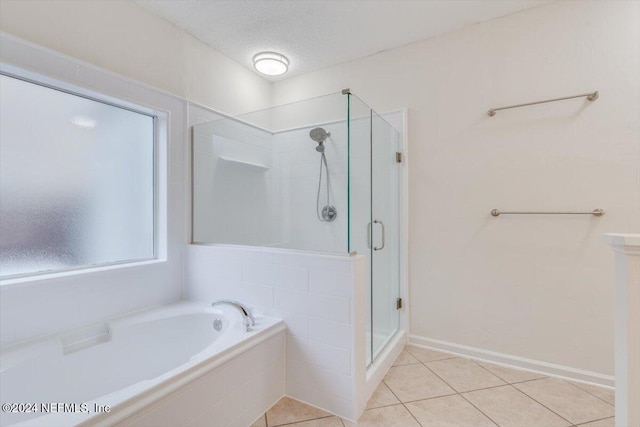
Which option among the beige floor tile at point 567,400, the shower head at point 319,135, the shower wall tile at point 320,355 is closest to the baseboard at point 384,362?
the shower wall tile at point 320,355

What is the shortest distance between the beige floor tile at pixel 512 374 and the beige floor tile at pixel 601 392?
0.67 feet

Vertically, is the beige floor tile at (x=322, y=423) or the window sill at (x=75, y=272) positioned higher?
the window sill at (x=75, y=272)

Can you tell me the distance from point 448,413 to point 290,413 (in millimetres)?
836

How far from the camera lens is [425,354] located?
7.32ft

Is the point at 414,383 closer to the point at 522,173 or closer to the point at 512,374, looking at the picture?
the point at 512,374

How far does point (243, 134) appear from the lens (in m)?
2.28

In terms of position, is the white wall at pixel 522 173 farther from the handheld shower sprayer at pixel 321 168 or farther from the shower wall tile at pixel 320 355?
the shower wall tile at pixel 320 355

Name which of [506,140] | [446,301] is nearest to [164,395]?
[446,301]

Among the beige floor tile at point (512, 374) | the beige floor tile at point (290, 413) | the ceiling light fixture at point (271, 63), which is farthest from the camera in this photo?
the ceiling light fixture at point (271, 63)

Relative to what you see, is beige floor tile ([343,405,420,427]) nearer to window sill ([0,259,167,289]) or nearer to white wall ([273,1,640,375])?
white wall ([273,1,640,375])

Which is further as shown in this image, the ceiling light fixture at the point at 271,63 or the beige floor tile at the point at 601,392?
the ceiling light fixture at the point at 271,63

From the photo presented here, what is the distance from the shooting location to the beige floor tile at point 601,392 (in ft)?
5.46

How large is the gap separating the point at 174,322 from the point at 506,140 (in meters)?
2.50

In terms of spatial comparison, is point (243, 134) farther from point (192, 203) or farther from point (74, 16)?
point (74, 16)
